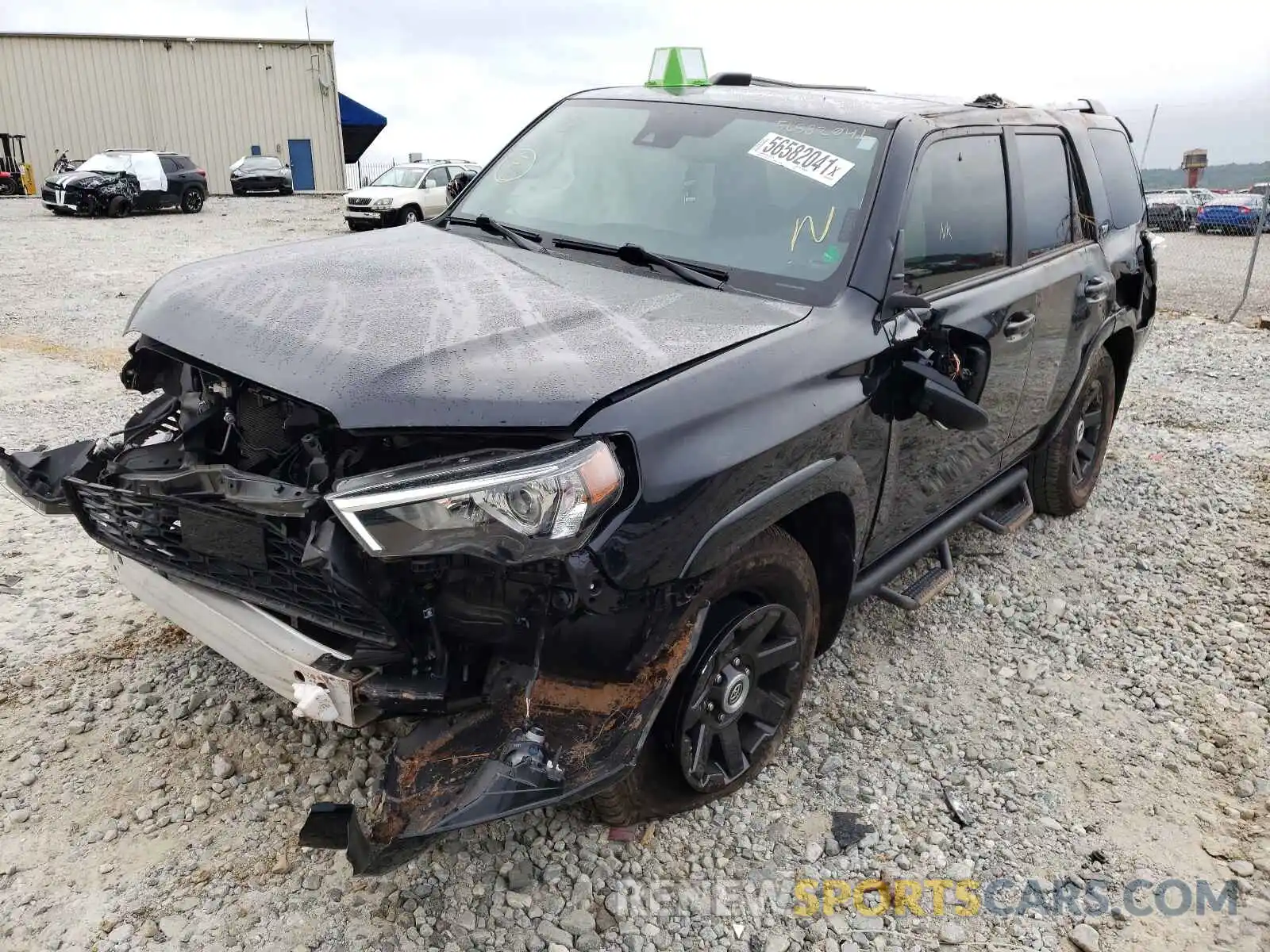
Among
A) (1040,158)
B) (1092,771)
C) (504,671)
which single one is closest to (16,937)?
(504,671)

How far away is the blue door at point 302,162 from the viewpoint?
34.3 meters

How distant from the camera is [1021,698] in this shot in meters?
3.35

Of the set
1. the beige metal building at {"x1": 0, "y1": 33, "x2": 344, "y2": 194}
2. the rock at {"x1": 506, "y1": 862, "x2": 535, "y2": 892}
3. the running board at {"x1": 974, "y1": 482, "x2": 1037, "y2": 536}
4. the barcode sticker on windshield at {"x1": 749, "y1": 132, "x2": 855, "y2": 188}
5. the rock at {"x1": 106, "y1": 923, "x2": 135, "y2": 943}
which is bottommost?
the rock at {"x1": 506, "y1": 862, "x2": 535, "y2": 892}

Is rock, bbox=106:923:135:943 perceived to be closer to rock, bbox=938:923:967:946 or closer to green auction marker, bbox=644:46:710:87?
rock, bbox=938:923:967:946

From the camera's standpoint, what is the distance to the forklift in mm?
27375

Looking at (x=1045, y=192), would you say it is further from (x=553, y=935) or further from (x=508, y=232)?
(x=553, y=935)

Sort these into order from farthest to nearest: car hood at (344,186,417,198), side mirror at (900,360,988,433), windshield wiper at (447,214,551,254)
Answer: car hood at (344,186,417,198) < windshield wiper at (447,214,551,254) < side mirror at (900,360,988,433)

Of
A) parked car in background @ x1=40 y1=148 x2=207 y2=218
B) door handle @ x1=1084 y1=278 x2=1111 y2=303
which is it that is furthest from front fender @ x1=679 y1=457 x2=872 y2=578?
parked car in background @ x1=40 y1=148 x2=207 y2=218

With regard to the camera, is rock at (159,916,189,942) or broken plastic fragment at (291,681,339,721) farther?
rock at (159,916,189,942)

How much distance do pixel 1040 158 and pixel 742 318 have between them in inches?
86.3

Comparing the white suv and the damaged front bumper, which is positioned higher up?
the white suv

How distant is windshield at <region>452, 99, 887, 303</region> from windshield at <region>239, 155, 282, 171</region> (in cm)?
2783

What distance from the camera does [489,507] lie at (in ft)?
6.11

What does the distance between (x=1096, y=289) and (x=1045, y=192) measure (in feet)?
1.75
